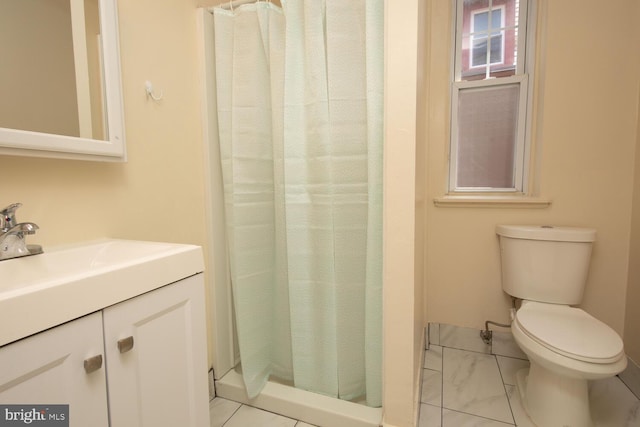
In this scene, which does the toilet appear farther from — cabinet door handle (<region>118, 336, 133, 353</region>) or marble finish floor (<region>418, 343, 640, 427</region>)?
cabinet door handle (<region>118, 336, 133, 353</region>)

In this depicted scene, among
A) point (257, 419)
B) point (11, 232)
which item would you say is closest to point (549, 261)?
point (257, 419)

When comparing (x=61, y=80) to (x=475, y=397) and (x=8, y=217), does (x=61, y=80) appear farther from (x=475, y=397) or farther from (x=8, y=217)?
(x=475, y=397)

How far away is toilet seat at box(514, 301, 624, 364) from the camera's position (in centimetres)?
108

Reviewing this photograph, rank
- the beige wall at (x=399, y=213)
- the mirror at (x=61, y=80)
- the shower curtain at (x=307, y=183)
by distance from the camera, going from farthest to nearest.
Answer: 1. the shower curtain at (x=307, y=183)
2. the beige wall at (x=399, y=213)
3. the mirror at (x=61, y=80)

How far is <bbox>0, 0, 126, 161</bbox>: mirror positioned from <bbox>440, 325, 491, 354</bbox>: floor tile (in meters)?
1.87

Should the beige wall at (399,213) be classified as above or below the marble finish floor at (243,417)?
above

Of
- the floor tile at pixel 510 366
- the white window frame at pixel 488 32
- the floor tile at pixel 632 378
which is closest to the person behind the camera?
the floor tile at pixel 632 378

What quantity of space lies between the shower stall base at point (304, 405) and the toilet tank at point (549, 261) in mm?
964

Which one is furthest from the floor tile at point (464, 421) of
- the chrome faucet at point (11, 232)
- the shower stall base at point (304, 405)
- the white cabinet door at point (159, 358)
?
the chrome faucet at point (11, 232)

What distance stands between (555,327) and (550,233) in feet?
1.47

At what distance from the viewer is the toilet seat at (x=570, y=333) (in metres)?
1.08

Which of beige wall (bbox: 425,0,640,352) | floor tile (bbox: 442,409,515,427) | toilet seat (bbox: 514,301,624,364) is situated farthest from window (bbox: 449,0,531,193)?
floor tile (bbox: 442,409,515,427)

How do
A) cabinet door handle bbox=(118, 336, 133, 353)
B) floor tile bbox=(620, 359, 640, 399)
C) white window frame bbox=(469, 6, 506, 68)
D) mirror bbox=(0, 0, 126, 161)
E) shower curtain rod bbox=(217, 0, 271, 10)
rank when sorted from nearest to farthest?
1. cabinet door handle bbox=(118, 336, 133, 353)
2. mirror bbox=(0, 0, 126, 161)
3. shower curtain rod bbox=(217, 0, 271, 10)
4. floor tile bbox=(620, 359, 640, 399)
5. white window frame bbox=(469, 6, 506, 68)

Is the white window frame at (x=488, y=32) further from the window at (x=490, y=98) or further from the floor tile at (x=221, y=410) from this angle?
the floor tile at (x=221, y=410)
